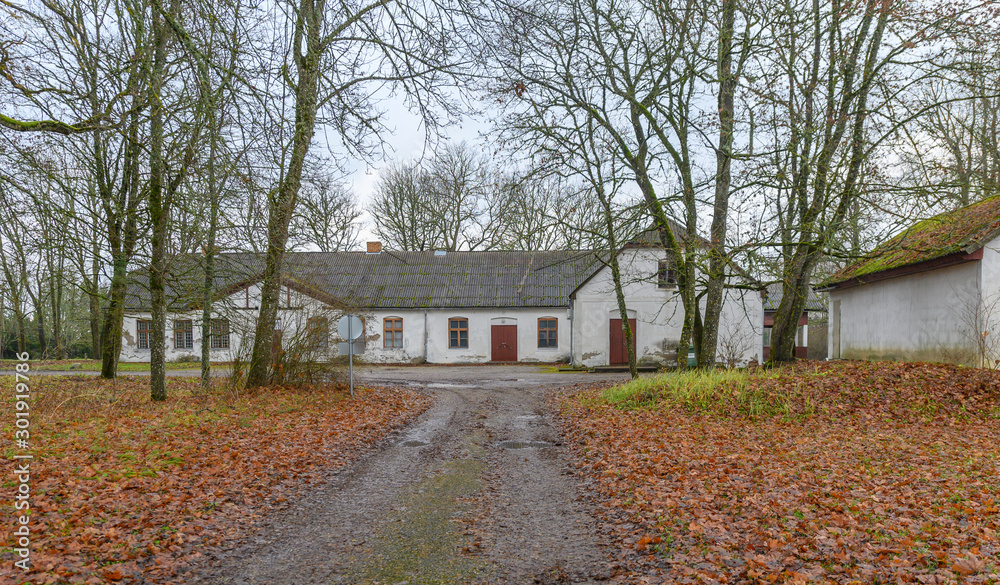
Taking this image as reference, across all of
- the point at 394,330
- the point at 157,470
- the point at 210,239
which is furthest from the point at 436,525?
the point at 394,330

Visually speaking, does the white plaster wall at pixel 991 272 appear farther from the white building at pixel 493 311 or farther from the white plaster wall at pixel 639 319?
the white plaster wall at pixel 639 319

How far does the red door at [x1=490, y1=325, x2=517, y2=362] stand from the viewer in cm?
3159

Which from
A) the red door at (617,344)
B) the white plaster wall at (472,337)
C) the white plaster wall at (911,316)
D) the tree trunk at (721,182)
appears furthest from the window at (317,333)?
the white plaster wall at (472,337)

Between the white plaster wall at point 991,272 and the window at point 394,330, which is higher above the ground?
the white plaster wall at point 991,272

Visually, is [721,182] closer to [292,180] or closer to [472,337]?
[292,180]

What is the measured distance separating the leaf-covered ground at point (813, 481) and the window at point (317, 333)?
6456 mm

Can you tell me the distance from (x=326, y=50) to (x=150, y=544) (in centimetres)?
465

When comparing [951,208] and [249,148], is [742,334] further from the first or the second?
[249,148]

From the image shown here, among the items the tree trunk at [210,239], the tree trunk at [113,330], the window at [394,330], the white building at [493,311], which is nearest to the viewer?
the tree trunk at [210,239]

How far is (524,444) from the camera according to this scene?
10109 mm

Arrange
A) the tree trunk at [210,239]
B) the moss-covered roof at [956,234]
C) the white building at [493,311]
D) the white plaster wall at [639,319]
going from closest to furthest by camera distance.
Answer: the tree trunk at [210,239] < the moss-covered roof at [956,234] < the white plaster wall at [639,319] < the white building at [493,311]

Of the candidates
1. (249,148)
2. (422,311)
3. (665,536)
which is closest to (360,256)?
(422,311)

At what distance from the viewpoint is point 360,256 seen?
36.0m

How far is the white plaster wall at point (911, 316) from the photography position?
13.7m
